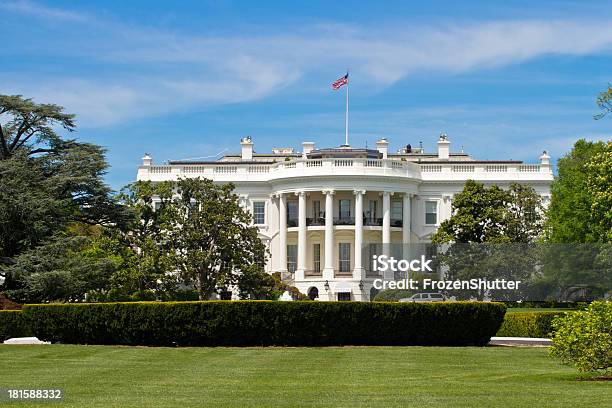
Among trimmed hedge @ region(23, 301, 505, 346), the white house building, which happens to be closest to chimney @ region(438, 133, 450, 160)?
the white house building

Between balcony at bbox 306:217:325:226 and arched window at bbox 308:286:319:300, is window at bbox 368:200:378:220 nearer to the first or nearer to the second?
balcony at bbox 306:217:325:226

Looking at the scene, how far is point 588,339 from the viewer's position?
74.1 feet

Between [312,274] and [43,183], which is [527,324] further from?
[312,274]

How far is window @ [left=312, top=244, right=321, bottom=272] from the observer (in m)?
86.3

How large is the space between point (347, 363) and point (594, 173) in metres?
23.1

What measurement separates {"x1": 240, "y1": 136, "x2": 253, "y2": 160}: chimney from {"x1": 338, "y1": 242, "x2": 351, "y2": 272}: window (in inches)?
592

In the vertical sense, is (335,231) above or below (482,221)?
above

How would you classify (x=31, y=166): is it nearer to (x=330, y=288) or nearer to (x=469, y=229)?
(x=469, y=229)

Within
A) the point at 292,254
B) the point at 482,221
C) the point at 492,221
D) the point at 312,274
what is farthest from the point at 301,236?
the point at 492,221

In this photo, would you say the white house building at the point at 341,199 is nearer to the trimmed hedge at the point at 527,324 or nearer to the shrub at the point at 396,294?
the shrub at the point at 396,294

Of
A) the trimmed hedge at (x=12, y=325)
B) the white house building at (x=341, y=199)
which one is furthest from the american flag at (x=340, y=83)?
the trimmed hedge at (x=12, y=325)

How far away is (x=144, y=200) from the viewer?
62.8 metres

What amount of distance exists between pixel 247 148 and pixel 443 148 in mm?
16332

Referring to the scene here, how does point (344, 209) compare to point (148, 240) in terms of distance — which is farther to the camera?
point (344, 209)
